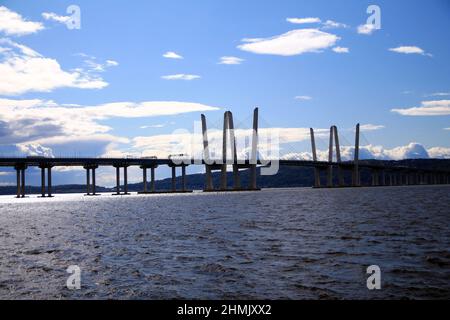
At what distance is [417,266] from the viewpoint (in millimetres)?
22750

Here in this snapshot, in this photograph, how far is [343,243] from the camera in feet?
101

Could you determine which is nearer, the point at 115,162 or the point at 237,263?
the point at 237,263

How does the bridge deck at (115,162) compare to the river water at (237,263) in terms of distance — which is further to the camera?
the bridge deck at (115,162)

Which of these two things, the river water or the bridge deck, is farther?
the bridge deck

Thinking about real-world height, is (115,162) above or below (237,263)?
above

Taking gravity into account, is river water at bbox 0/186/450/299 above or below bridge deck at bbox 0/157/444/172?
below

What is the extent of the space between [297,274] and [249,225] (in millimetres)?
24549

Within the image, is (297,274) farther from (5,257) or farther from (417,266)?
(5,257)

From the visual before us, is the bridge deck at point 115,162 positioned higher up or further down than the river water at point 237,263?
higher up
